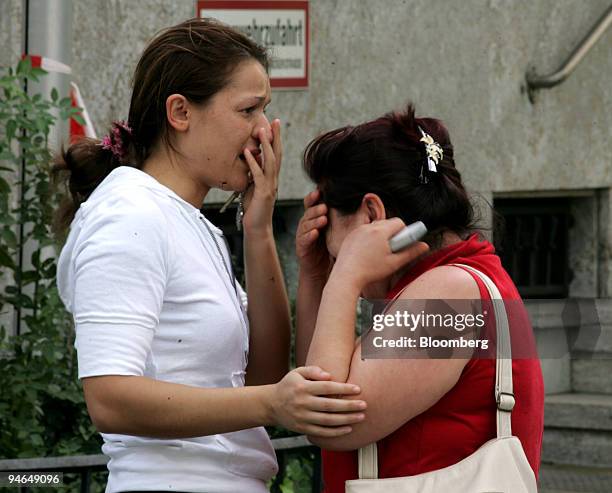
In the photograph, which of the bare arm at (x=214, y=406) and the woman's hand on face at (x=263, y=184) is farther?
the woman's hand on face at (x=263, y=184)

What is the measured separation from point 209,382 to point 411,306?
1.36ft

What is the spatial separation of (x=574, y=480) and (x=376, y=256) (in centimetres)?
501

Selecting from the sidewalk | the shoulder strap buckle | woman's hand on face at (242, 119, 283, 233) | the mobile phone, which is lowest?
the sidewalk

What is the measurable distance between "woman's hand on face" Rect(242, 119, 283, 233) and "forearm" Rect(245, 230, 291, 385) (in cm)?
4

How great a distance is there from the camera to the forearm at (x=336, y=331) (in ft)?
7.46

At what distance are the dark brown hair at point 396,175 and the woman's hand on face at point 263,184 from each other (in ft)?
0.49

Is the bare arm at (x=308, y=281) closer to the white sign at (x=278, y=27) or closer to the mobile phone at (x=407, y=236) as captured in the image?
the mobile phone at (x=407, y=236)

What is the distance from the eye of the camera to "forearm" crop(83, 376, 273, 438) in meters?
2.25

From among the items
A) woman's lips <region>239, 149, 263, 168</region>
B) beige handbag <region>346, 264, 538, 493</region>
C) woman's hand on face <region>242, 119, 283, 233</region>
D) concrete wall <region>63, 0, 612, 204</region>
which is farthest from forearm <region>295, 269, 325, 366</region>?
concrete wall <region>63, 0, 612, 204</region>

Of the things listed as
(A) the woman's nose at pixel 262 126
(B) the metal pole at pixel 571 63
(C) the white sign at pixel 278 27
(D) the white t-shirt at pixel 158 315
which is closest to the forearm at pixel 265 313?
(D) the white t-shirt at pixel 158 315

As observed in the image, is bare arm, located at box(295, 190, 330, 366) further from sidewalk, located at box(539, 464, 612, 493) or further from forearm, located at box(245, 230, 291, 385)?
sidewalk, located at box(539, 464, 612, 493)

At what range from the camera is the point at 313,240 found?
104 inches

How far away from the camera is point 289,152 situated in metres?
6.70

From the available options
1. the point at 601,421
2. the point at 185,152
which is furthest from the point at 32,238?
the point at 601,421
